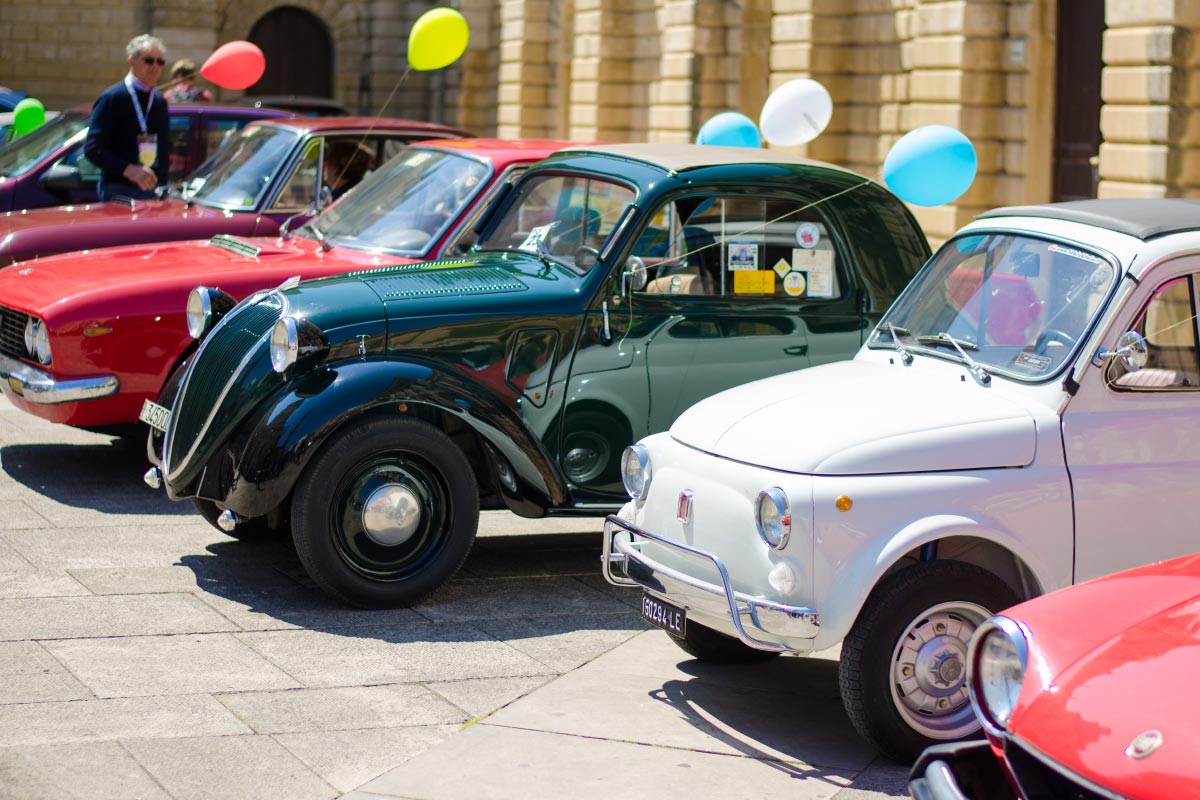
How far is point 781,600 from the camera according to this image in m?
4.80

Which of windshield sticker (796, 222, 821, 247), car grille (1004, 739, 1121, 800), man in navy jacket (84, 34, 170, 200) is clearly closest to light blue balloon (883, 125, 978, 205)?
windshield sticker (796, 222, 821, 247)

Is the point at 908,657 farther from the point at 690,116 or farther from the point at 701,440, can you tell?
the point at 690,116

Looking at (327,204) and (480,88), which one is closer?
(327,204)

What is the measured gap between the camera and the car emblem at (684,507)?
17.0 ft

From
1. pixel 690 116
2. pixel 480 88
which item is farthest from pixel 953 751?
pixel 480 88

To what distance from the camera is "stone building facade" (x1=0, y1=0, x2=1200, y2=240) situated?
45.9ft

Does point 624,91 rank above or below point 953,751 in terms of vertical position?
above

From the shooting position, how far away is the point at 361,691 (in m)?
5.52

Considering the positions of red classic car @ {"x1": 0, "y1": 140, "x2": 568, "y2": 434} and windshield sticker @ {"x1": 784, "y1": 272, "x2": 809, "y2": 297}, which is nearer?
windshield sticker @ {"x1": 784, "y1": 272, "x2": 809, "y2": 297}

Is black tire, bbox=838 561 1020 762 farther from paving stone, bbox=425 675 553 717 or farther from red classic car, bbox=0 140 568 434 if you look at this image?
red classic car, bbox=0 140 568 434

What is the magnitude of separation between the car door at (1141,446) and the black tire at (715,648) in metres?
1.34

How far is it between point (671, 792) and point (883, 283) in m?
3.24

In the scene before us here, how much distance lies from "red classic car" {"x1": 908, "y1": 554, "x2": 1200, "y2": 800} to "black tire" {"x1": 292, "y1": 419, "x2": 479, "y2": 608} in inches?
121

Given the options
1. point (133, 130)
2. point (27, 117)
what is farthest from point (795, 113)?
point (27, 117)
